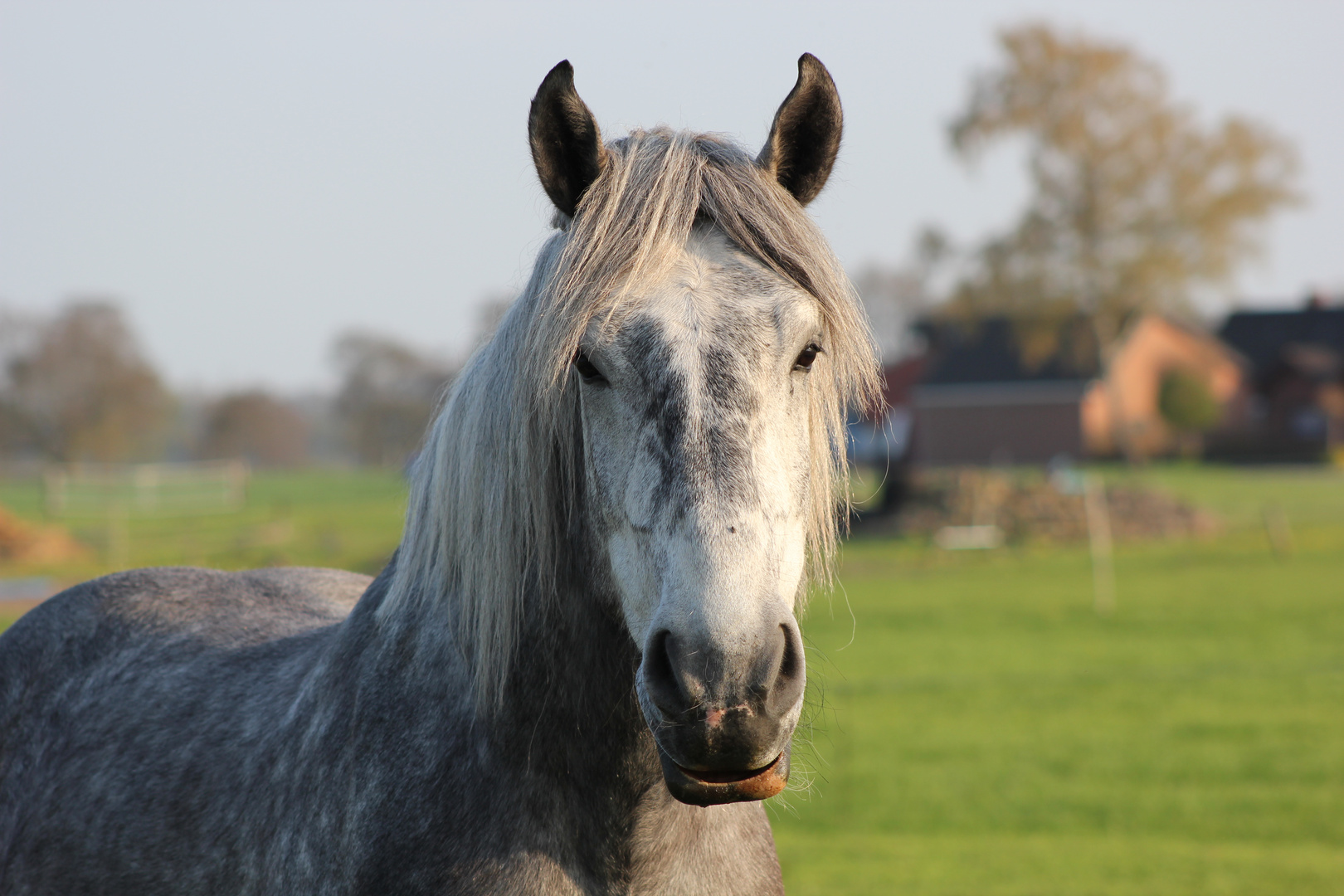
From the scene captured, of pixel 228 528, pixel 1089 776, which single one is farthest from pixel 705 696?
pixel 228 528

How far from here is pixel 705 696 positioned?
1770 mm

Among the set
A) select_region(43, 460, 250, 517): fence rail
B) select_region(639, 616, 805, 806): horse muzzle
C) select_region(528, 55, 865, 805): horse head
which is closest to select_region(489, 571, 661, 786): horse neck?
select_region(528, 55, 865, 805): horse head

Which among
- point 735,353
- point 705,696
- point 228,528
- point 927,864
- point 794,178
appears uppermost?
point 794,178

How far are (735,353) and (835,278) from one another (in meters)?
0.38

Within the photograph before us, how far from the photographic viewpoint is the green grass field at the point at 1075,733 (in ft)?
25.2

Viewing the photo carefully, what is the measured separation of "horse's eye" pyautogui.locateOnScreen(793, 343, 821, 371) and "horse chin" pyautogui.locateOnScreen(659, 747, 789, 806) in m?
0.76

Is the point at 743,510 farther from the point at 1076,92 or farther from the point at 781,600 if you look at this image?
the point at 1076,92

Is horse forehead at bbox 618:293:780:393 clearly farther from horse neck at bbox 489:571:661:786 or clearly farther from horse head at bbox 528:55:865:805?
horse neck at bbox 489:571:661:786

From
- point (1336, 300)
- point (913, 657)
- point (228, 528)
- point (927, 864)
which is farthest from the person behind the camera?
point (1336, 300)

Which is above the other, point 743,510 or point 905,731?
point 743,510

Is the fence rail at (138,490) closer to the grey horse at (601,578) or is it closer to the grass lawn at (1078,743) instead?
the grass lawn at (1078,743)

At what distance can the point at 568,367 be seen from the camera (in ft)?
6.97

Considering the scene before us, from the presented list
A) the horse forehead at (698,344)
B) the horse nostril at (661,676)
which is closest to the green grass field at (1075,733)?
the horse nostril at (661,676)

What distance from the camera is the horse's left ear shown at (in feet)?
7.30
